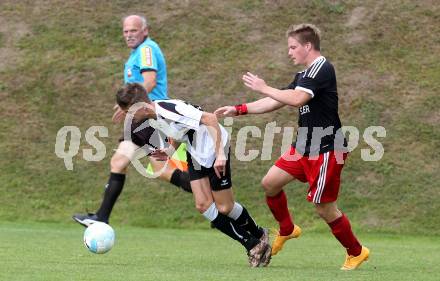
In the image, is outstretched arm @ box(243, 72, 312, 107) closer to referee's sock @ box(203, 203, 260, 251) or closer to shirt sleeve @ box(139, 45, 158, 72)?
referee's sock @ box(203, 203, 260, 251)

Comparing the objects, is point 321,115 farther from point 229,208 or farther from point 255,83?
point 229,208

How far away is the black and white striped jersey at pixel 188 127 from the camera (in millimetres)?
8461

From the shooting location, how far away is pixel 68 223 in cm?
1535

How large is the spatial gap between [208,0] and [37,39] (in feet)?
12.6

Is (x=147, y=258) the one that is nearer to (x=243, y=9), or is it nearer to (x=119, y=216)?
(x=119, y=216)

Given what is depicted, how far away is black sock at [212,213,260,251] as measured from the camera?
856cm

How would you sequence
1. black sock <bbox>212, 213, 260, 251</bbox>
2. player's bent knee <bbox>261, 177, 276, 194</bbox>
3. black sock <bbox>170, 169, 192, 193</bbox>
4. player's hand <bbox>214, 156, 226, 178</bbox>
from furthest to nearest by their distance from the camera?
black sock <bbox>170, 169, 192, 193</bbox> < player's bent knee <bbox>261, 177, 276, 194</bbox> < black sock <bbox>212, 213, 260, 251</bbox> < player's hand <bbox>214, 156, 226, 178</bbox>

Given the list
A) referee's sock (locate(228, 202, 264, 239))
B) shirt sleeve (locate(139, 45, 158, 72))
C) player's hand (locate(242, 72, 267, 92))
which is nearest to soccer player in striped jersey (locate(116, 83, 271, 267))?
referee's sock (locate(228, 202, 264, 239))

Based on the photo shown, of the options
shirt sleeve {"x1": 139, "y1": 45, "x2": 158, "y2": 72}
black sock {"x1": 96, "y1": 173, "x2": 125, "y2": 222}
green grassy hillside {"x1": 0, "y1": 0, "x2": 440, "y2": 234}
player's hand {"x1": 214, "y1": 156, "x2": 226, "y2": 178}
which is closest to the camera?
player's hand {"x1": 214, "y1": 156, "x2": 226, "y2": 178}

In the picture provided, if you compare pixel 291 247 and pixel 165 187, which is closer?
pixel 291 247

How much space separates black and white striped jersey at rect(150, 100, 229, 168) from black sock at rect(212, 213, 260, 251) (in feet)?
1.61

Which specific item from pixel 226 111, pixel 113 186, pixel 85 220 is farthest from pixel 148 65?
pixel 226 111

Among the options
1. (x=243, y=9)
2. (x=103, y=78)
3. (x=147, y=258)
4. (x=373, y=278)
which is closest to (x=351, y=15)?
(x=243, y=9)

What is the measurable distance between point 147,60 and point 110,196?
6.74 feet
